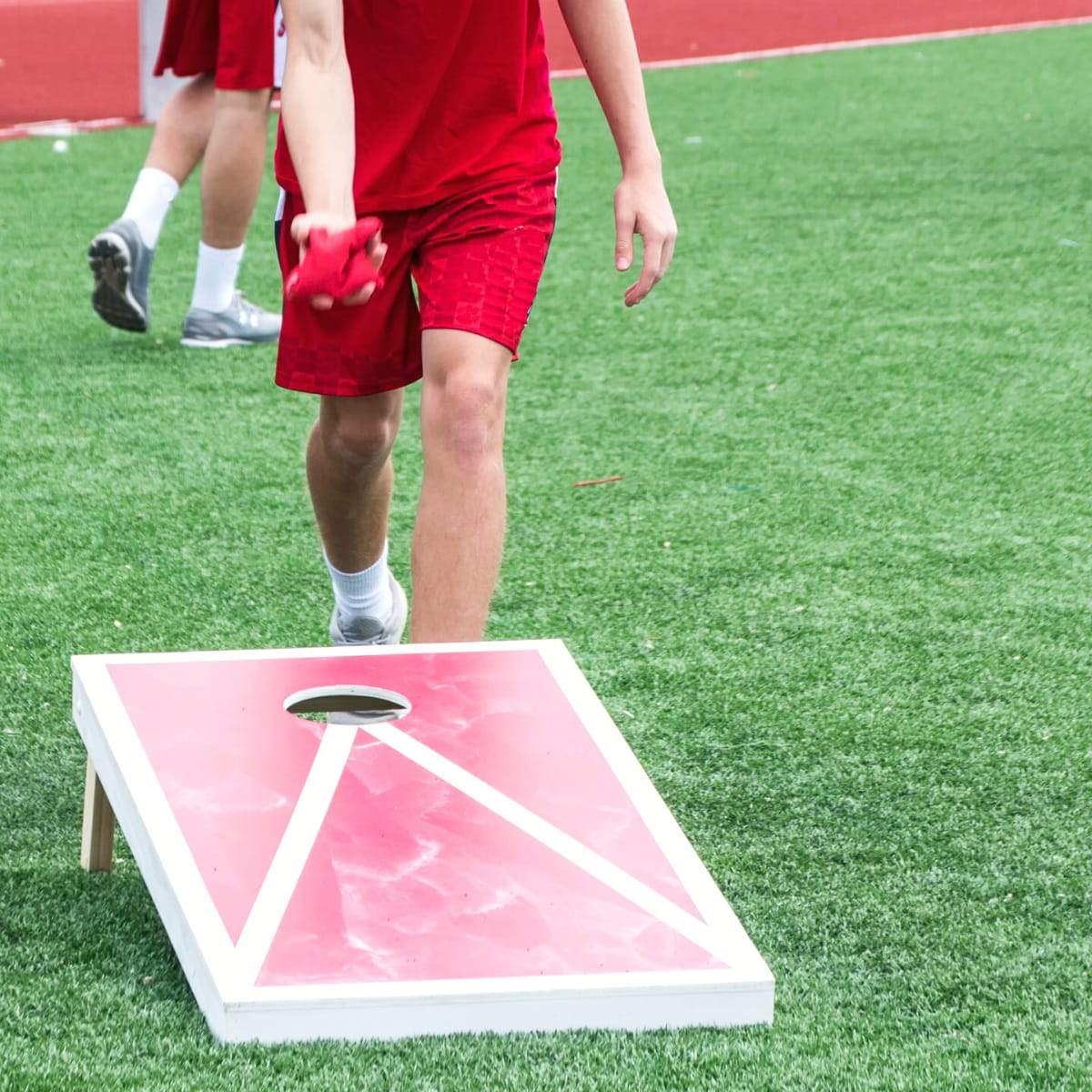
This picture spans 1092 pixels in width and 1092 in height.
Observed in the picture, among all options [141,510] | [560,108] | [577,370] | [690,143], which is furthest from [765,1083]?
[560,108]

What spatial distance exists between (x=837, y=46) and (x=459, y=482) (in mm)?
11593

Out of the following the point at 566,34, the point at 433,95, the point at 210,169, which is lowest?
the point at 566,34

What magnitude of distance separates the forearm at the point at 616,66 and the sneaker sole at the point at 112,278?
2393 mm

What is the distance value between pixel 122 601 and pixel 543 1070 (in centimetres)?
170

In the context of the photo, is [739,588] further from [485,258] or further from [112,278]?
[112,278]

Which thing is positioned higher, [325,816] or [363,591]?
[325,816]

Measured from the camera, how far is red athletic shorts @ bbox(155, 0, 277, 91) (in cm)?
479

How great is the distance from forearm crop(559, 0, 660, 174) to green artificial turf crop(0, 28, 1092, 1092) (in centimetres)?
82

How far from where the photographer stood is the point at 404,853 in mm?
1894

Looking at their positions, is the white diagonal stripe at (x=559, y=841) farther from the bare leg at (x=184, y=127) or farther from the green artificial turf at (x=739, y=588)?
the bare leg at (x=184, y=127)

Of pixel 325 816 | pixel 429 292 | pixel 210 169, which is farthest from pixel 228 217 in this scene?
pixel 325 816

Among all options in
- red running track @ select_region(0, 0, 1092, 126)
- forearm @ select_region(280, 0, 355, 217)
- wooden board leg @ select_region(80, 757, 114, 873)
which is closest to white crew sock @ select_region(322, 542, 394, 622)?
forearm @ select_region(280, 0, 355, 217)

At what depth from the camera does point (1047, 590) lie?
3309 millimetres

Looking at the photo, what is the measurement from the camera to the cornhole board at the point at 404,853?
5.68ft
